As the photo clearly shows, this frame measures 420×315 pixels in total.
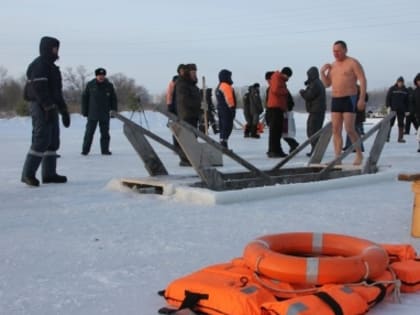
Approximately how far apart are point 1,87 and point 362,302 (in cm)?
6499

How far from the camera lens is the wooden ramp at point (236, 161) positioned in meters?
5.61

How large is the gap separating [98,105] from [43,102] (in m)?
4.81

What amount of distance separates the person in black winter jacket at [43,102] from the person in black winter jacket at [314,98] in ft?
17.6

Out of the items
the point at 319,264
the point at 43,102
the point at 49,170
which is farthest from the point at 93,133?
the point at 319,264

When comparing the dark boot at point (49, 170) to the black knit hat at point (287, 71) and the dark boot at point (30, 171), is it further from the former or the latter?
the black knit hat at point (287, 71)

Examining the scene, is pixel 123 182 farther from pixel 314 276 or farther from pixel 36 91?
pixel 314 276

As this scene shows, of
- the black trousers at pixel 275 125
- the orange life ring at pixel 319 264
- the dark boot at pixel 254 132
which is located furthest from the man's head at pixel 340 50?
the dark boot at pixel 254 132

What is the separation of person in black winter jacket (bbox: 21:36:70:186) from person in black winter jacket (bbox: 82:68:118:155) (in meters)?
4.36

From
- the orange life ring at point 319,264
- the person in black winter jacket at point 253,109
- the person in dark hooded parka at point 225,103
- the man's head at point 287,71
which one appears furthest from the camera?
the person in black winter jacket at point 253,109

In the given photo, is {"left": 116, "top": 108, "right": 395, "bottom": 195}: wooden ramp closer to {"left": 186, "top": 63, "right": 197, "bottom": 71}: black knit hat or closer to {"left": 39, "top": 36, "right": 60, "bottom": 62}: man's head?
{"left": 39, "top": 36, "right": 60, "bottom": 62}: man's head

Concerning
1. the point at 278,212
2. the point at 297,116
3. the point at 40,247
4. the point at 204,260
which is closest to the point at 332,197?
the point at 278,212

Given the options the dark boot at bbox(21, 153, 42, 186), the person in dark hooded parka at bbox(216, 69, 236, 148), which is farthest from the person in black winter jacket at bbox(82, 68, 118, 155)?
the dark boot at bbox(21, 153, 42, 186)

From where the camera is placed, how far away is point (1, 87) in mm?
62812

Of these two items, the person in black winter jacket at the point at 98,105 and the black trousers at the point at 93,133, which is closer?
the black trousers at the point at 93,133
